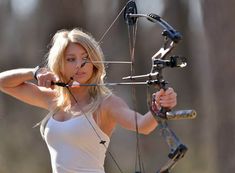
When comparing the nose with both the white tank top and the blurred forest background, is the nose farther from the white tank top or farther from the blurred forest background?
the blurred forest background

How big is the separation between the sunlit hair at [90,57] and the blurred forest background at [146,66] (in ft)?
3.94

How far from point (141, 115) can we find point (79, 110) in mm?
197

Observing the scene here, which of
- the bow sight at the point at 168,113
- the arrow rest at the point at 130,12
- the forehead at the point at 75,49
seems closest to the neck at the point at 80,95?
the forehead at the point at 75,49

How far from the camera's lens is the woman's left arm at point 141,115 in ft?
4.51

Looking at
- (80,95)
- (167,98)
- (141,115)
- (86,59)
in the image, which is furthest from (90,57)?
(167,98)

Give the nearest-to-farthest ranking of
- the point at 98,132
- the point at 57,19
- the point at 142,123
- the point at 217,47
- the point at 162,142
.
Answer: the point at 142,123 → the point at 98,132 → the point at 217,47 → the point at 162,142 → the point at 57,19

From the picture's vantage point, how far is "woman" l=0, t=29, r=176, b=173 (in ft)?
5.63

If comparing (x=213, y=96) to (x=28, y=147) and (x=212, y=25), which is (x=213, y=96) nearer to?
(x=212, y=25)

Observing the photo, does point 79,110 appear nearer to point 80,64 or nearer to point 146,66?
point 80,64

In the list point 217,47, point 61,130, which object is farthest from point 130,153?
point 61,130

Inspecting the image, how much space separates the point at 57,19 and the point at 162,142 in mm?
904

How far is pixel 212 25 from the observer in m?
3.00

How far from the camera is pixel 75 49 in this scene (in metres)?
1.82

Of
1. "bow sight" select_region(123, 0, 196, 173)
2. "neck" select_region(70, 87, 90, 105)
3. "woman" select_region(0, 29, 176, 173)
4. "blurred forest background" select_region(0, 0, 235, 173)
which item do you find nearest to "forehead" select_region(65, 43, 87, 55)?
"woman" select_region(0, 29, 176, 173)
